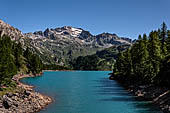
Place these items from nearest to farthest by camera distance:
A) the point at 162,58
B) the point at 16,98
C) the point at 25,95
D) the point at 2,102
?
1. the point at 2,102
2. the point at 16,98
3. the point at 25,95
4. the point at 162,58

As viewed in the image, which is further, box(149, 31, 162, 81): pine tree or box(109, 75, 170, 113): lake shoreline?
box(149, 31, 162, 81): pine tree

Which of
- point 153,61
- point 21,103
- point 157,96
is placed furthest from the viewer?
point 153,61

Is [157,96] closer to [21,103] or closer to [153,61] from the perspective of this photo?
[153,61]

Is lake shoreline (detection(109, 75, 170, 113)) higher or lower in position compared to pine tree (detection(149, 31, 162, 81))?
lower

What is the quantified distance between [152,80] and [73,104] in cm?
3156

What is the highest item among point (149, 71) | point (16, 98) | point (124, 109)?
point (149, 71)

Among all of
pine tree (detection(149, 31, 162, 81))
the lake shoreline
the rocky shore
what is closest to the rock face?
the rocky shore

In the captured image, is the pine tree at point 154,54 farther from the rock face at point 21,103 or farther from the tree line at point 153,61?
the rock face at point 21,103

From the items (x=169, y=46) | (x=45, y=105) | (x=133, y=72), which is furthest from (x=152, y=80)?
(x=45, y=105)

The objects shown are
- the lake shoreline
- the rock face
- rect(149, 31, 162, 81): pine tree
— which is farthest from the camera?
rect(149, 31, 162, 81): pine tree

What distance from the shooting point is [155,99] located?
5619 cm

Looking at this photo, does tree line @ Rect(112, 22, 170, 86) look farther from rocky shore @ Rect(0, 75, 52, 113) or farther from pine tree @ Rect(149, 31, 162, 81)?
rocky shore @ Rect(0, 75, 52, 113)

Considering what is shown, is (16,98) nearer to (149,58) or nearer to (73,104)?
(73,104)

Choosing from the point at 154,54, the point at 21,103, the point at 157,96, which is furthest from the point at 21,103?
the point at 154,54
